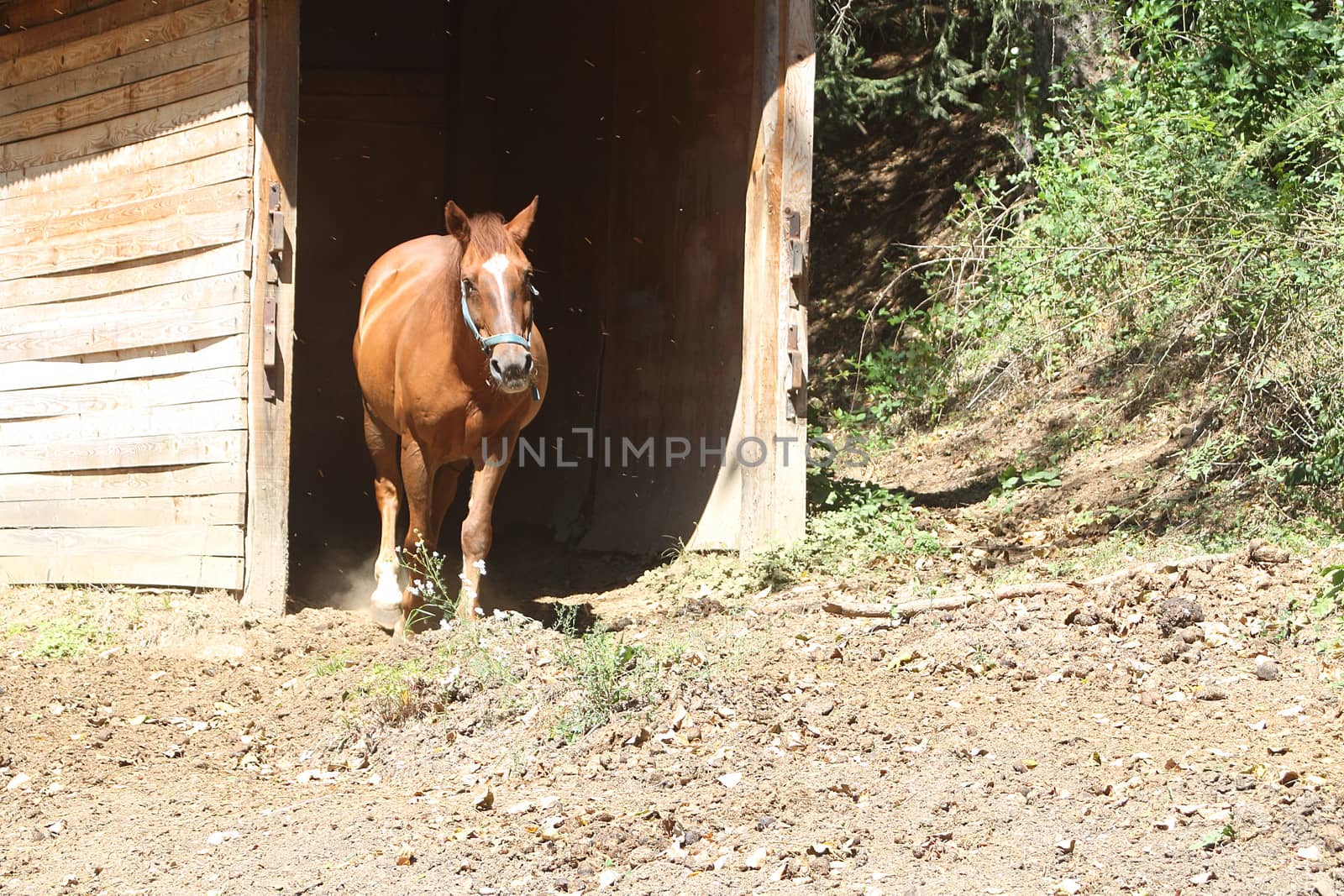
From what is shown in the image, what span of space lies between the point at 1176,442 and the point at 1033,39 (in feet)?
14.8

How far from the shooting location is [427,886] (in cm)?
339

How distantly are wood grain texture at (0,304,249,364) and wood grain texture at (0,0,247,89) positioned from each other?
1.34m

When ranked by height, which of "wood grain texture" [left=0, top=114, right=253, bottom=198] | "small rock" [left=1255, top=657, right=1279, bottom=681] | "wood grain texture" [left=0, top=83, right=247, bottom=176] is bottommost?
"small rock" [left=1255, top=657, right=1279, bottom=681]

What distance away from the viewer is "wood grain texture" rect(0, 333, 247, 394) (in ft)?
20.9

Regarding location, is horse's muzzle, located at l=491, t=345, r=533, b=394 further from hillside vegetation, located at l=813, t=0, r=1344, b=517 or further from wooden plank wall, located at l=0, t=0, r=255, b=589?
hillside vegetation, located at l=813, t=0, r=1344, b=517

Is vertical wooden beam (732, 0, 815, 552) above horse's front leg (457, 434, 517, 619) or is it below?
above

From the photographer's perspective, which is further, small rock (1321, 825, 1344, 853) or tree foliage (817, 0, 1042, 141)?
tree foliage (817, 0, 1042, 141)

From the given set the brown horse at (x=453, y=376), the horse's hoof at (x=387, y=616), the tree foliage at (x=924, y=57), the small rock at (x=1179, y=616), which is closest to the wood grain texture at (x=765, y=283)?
the brown horse at (x=453, y=376)

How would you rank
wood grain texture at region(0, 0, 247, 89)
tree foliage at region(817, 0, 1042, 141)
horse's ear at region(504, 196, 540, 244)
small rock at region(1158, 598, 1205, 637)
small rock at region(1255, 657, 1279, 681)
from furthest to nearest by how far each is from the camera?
tree foliage at region(817, 0, 1042, 141) < wood grain texture at region(0, 0, 247, 89) < horse's ear at region(504, 196, 540, 244) < small rock at region(1158, 598, 1205, 637) < small rock at region(1255, 657, 1279, 681)

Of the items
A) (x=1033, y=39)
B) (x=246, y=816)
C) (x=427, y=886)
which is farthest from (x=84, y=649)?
(x=1033, y=39)

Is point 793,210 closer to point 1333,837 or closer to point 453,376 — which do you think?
point 453,376

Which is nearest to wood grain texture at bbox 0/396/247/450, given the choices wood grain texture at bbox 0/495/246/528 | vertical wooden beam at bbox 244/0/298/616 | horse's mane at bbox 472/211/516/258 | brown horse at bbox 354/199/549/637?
vertical wooden beam at bbox 244/0/298/616

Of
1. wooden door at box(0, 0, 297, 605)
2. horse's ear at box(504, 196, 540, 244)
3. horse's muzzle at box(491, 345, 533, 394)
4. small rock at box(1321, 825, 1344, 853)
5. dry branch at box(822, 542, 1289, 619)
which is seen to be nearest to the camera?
small rock at box(1321, 825, 1344, 853)

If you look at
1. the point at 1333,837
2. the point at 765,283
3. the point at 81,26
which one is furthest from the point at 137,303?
the point at 1333,837
